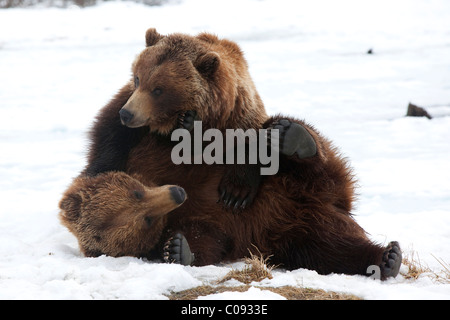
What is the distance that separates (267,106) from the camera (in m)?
10.8

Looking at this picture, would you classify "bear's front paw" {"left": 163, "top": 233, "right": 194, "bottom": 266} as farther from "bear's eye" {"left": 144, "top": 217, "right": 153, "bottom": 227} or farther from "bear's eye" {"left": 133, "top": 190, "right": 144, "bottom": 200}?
"bear's eye" {"left": 133, "top": 190, "right": 144, "bottom": 200}

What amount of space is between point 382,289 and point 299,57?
12747 millimetres

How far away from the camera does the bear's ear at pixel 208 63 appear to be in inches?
158

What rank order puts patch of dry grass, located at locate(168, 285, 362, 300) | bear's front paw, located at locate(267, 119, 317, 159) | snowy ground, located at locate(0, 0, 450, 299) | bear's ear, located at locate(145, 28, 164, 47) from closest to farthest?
patch of dry grass, located at locate(168, 285, 362, 300) → snowy ground, located at locate(0, 0, 450, 299) → bear's front paw, located at locate(267, 119, 317, 159) → bear's ear, located at locate(145, 28, 164, 47)

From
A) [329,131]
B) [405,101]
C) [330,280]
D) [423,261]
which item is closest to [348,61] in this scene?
[405,101]

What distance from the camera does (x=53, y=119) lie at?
10578 mm

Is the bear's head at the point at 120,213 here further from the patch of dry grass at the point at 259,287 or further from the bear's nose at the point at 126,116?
the patch of dry grass at the point at 259,287

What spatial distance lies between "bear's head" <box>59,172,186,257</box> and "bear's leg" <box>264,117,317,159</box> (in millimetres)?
759

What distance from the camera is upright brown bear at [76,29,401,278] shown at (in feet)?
13.0

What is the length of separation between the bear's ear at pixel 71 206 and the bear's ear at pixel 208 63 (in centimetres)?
116

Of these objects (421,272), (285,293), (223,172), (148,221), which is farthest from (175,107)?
(421,272)

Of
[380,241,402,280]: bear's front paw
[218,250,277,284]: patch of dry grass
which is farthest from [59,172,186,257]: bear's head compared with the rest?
[380,241,402,280]: bear's front paw

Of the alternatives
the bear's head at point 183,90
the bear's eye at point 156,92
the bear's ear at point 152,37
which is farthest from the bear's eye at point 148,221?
the bear's ear at point 152,37

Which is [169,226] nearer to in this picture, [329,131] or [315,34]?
[329,131]
